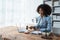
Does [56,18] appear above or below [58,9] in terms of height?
below

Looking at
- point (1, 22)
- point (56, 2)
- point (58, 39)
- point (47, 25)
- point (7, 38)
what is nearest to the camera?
point (58, 39)

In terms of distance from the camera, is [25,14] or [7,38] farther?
[25,14]

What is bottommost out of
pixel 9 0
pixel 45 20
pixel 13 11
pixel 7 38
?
pixel 7 38

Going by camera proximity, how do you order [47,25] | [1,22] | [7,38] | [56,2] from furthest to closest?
[1,22] < [56,2] < [47,25] < [7,38]

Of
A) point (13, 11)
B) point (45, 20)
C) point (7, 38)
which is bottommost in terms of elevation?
point (7, 38)

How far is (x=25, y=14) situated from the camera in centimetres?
426

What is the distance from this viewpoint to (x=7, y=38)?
2.16 metres

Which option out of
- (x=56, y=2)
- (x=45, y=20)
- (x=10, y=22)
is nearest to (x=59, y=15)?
(x=56, y=2)

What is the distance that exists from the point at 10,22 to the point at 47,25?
Answer: 72.9 inches

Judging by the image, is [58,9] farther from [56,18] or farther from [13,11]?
[13,11]

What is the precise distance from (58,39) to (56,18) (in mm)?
1877

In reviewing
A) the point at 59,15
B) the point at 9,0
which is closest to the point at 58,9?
the point at 59,15

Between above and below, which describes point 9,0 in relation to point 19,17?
above

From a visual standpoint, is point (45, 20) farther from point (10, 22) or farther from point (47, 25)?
point (10, 22)
